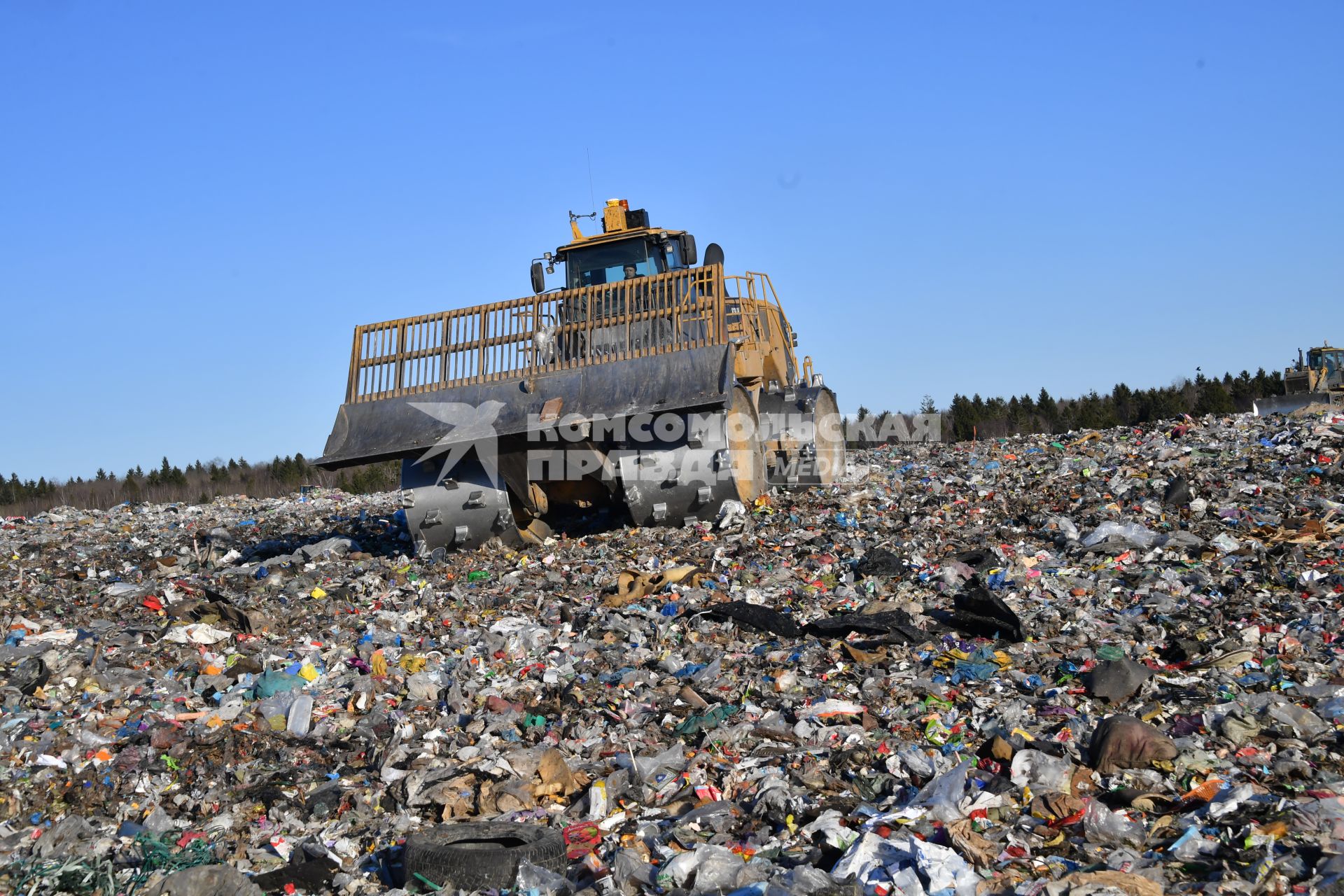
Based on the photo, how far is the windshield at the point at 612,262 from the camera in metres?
10.4

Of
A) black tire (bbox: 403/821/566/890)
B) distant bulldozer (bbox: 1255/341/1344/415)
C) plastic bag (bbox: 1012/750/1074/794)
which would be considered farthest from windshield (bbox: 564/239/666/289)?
distant bulldozer (bbox: 1255/341/1344/415)

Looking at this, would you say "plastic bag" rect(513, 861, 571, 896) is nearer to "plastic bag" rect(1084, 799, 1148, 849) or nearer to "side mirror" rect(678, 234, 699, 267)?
"plastic bag" rect(1084, 799, 1148, 849)

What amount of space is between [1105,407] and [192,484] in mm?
21120

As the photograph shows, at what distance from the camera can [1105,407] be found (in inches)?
1056

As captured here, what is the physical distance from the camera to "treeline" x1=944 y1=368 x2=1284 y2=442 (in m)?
25.5

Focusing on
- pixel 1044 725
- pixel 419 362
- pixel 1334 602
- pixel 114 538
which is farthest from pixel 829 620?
pixel 114 538

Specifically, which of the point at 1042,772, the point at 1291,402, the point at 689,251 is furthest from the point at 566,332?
the point at 1291,402

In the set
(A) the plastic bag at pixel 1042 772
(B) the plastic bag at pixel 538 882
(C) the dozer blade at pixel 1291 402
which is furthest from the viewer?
(C) the dozer blade at pixel 1291 402

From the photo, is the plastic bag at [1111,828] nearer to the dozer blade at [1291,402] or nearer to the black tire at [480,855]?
the black tire at [480,855]

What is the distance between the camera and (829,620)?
5.99m

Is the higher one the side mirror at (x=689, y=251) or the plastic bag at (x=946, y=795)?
the side mirror at (x=689, y=251)

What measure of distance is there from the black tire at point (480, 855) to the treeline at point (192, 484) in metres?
19.2

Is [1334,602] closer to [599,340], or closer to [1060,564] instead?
[1060,564]

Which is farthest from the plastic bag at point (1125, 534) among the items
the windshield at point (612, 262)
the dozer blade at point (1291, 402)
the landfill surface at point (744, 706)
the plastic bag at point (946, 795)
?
the dozer blade at point (1291, 402)
